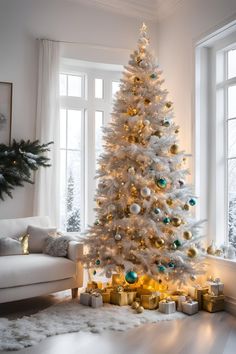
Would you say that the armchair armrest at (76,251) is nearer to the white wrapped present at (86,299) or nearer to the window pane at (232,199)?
the white wrapped present at (86,299)

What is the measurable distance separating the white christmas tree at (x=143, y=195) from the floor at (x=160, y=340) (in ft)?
1.66

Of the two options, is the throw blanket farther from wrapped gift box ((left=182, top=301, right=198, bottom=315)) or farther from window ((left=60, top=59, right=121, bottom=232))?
wrapped gift box ((left=182, top=301, right=198, bottom=315))

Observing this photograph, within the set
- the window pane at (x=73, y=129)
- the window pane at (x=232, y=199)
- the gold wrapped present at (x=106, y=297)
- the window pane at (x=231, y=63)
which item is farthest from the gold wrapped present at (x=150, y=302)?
the window pane at (x=231, y=63)

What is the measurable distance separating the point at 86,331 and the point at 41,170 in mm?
2074

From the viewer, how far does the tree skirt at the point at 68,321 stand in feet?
9.32

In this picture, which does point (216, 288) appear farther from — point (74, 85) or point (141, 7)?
point (141, 7)

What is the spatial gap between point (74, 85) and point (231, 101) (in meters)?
2.03

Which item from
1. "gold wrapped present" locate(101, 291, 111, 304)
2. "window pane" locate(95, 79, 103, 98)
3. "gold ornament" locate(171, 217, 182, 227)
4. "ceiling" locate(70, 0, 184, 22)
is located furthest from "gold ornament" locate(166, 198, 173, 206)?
"ceiling" locate(70, 0, 184, 22)

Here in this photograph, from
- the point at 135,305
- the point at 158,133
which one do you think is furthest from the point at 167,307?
the point at 158,133

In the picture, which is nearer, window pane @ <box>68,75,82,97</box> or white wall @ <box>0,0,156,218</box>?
white wall @ <box>0,0,156,218</box>

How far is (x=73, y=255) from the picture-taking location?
3.81m

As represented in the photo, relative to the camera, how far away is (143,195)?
3.59 metres

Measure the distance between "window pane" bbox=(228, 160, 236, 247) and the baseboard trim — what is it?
0.58 meters

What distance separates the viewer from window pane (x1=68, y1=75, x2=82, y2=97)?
5.04 meters
